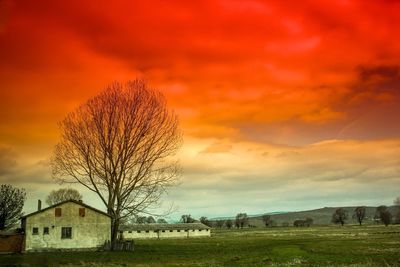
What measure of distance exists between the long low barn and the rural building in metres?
65.1

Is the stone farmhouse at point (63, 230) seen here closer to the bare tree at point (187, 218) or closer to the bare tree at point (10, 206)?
the bare tree at point (10, 206)

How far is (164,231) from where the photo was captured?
126m

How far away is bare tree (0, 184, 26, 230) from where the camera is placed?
3361 inches

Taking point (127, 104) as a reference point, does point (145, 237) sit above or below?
below

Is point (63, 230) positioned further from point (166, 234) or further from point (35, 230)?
point (166, 234)

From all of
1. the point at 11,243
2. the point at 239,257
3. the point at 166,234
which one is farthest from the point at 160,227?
the point at 239,257

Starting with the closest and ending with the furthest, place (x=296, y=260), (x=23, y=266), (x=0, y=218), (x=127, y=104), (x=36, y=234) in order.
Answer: (x=23, y=266), (x=296, y=260), (x=127, y=104), (x=36, y=234), (x=0, y=218)

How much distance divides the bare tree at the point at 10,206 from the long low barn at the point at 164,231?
3766 cm

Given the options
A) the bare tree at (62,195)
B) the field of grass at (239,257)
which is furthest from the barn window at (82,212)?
the bare tree at (62,195)

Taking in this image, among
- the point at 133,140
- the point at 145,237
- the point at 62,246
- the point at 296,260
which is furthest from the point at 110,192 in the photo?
the point at 145,237

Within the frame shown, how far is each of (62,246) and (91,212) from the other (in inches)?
211

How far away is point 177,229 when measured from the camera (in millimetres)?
127562

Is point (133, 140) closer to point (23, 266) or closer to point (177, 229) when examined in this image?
point (23, 266)

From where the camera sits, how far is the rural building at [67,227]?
179 feet
